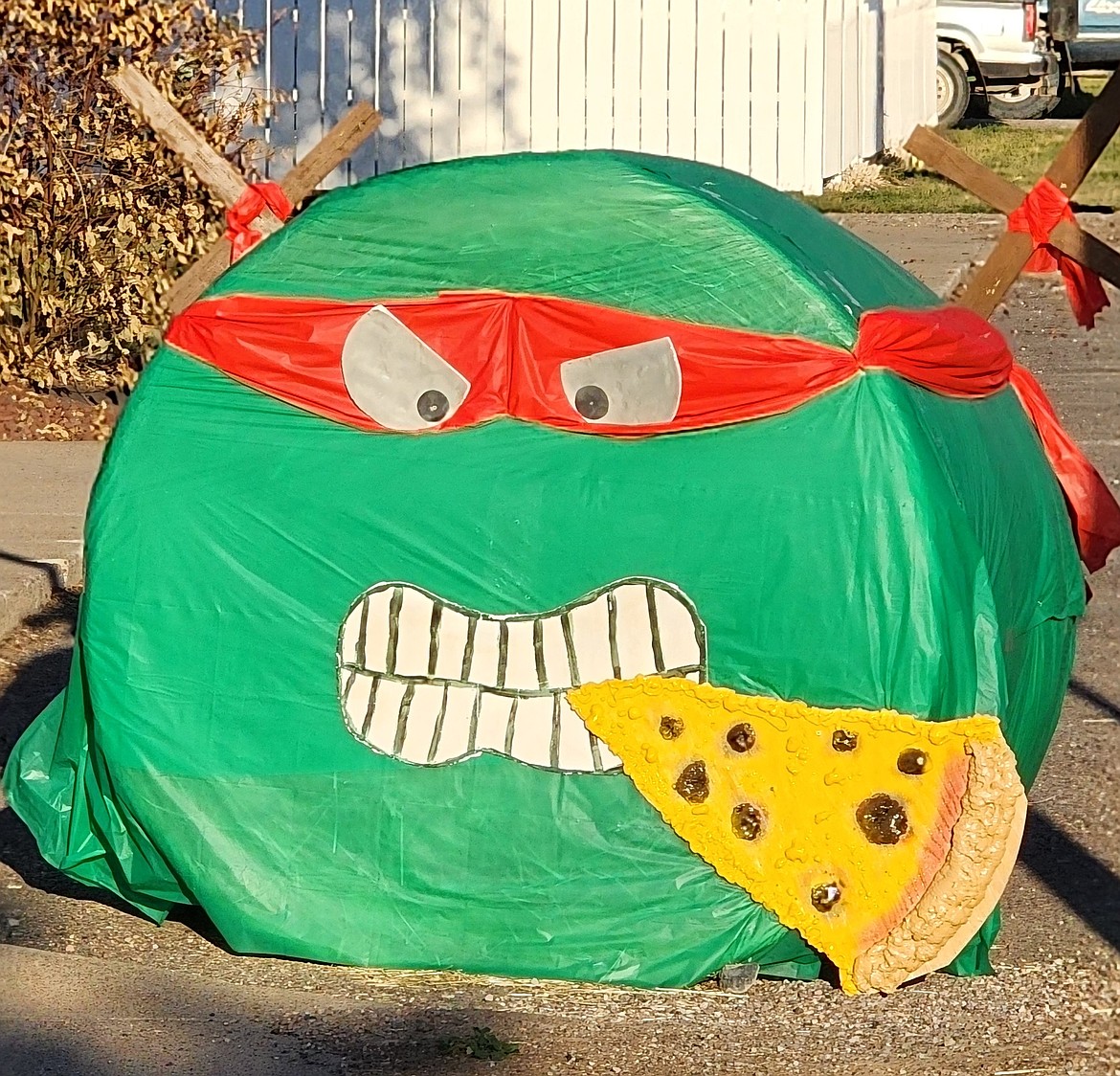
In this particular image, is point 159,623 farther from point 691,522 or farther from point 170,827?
point 691,522

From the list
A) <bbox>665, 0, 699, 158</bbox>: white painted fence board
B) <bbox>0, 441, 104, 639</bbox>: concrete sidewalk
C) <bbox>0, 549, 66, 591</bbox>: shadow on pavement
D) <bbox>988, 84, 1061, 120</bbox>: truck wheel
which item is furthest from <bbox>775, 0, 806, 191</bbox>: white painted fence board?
<bbox>0, 549, 66, 591</bbox>: shadow on pavement

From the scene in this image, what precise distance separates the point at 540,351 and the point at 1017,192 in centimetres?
187

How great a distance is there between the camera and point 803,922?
15.5ft

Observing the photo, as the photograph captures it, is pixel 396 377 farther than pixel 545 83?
No

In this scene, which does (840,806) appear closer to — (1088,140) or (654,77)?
(1088,140)

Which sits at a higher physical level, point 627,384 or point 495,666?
point 627,384

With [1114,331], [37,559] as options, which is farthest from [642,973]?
[1114,331]

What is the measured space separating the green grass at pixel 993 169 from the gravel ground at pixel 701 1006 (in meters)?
11.6

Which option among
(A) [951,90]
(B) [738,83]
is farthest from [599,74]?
(A) [951,90]

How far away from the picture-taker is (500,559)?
476cm

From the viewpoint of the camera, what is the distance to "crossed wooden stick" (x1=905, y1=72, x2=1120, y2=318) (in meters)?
5.73

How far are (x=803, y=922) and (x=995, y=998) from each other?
52 cm

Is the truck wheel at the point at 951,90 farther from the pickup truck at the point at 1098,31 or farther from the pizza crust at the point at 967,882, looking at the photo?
the pizza crust at the point at 967,882

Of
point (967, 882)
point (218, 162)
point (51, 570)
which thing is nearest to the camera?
point (967, 882)
